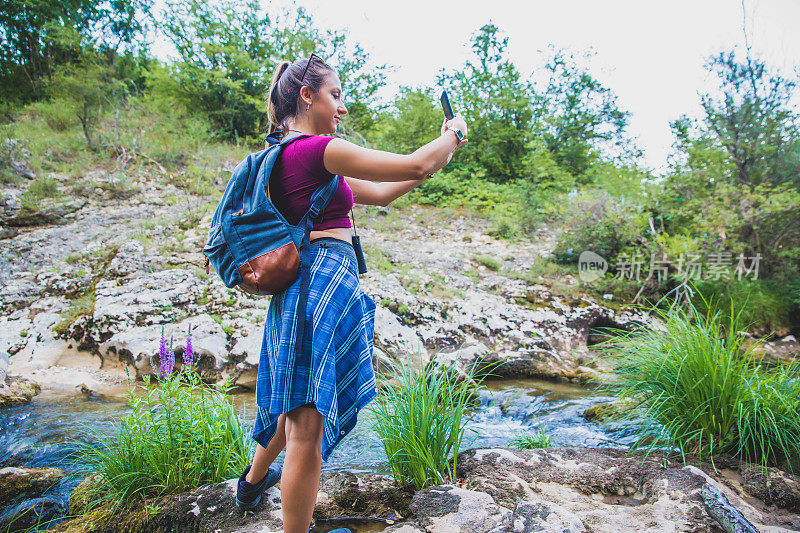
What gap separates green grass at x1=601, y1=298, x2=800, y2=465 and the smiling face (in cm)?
216

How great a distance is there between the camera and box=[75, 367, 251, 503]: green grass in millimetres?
1910

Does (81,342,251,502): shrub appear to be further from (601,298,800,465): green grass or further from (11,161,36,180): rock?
(11,161,36,180): rock

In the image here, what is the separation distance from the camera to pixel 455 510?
1688 millimetres

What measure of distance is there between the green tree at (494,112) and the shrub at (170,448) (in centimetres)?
1053

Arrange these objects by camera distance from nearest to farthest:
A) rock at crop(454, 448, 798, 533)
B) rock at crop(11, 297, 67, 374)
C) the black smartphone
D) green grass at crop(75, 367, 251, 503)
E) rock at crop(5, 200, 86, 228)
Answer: rock at crop(454, 448, 798, 533) → the black smartphone → green grass at crop(75, 367, 251, 503) → rock at crop(11, 297, 67, 374) → rock at crop(5, 200, 86, 228)

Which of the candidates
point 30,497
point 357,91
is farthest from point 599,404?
point 357,91

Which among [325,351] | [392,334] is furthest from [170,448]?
[392,334]

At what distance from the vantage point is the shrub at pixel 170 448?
75.2 inches

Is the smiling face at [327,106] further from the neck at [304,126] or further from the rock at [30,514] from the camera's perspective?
the rock at [30,514]

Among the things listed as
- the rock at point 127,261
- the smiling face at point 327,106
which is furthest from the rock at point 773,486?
the rock at point 127,261

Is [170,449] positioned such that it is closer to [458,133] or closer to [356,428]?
Answer: [356,428]

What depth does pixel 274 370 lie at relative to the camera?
4.63 ft

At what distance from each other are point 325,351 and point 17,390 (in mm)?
3589

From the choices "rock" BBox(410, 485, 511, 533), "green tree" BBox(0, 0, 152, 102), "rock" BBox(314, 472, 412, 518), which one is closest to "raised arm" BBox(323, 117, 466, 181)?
"rock" BBox(410, 485, 511, 533)
